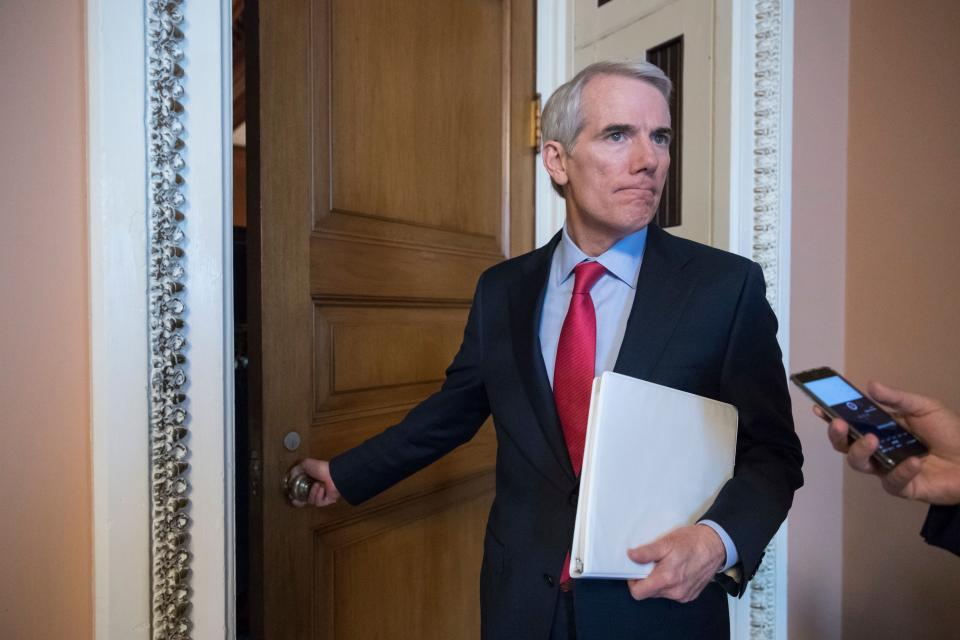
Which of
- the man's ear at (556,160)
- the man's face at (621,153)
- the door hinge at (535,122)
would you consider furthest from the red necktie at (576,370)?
the door hinge at (535,122)

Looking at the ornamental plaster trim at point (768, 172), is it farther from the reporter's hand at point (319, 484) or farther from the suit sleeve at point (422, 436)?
the reporter's hand at point (319, 484)

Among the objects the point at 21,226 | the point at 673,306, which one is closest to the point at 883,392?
the point at 673,306

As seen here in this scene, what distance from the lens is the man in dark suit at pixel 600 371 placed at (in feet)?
2.54

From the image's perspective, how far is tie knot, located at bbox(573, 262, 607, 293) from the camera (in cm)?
92

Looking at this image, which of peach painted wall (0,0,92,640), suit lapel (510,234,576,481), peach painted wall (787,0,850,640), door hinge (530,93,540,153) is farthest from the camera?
door hinge (530,93,540,153)

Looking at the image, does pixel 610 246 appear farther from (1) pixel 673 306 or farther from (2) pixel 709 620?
(2) pixel 709 620

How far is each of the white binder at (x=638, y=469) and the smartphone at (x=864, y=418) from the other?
0.12 m

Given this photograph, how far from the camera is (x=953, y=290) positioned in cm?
101

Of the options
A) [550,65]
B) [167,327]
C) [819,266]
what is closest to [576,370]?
[167,327]

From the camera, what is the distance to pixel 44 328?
789mm

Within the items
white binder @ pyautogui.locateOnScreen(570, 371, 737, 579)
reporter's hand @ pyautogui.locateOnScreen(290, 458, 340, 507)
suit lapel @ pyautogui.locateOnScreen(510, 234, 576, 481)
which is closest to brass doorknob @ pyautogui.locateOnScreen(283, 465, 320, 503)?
reporter's hand @ pyautogui.locateOnScreen(290, 458, 340, 507)

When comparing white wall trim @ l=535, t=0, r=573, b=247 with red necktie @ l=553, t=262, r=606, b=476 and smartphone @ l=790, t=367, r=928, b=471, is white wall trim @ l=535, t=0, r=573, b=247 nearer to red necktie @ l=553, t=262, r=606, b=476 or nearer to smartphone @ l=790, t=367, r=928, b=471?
red necktie @ l=553, t=262, r=606, b=476

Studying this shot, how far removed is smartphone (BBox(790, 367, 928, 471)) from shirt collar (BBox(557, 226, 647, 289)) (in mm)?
322

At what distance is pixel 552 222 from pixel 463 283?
38 cm
